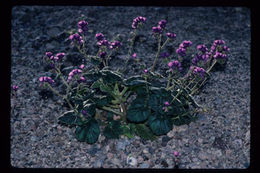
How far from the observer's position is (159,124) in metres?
3.78

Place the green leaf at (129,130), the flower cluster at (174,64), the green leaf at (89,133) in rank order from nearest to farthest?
1. the flower cluster at (174,64)
2. the green leaf at (89,133)
3. the green leaf at (129,130)

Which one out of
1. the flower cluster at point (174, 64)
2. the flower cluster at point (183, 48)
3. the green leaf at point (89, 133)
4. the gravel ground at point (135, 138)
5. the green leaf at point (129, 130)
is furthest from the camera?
the green leaf at point (129, 130)

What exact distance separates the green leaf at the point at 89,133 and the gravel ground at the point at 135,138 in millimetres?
279

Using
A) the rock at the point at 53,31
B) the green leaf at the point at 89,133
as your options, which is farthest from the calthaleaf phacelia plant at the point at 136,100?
the rock at the point at 53,31

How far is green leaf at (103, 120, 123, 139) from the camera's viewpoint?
3.97 metres

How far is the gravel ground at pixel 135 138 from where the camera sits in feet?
13.0

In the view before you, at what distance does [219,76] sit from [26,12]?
428 centimetres

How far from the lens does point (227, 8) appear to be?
6914 millimetres

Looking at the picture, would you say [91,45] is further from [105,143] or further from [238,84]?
[238,84]

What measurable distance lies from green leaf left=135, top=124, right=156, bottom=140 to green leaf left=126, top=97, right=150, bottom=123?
35 centimetres

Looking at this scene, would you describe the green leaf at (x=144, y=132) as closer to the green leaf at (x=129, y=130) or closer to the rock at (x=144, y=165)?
the green leaf at (x=129, y=130)

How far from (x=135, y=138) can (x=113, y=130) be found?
1.17 ft

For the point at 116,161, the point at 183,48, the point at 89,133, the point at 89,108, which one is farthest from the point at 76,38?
the point at 116,161

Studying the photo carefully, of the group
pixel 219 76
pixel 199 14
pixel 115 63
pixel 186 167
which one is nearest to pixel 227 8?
pixel 199 14
